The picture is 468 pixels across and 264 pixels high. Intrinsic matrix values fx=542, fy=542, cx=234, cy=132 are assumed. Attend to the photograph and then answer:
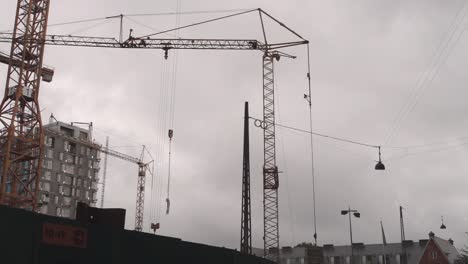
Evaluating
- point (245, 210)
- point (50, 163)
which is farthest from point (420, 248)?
point (50, 163)

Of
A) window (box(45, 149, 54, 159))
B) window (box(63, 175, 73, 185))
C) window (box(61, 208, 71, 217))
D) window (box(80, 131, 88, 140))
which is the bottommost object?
window (box(61, 208, 71, 217))

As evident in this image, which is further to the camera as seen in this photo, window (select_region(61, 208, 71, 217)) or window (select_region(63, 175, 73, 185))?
window (select_region(63, 175, 73, 185))

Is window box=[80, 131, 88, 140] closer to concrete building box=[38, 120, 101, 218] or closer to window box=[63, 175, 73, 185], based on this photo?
concrete building box=[38, 120, 101, 218]

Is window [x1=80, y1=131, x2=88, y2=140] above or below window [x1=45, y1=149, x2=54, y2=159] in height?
above

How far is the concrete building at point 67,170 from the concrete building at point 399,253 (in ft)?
206

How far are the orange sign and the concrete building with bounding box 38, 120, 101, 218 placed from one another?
119m

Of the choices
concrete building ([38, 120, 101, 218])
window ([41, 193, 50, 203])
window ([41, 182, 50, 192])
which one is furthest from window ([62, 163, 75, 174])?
window ([41, 193, 50, 203])

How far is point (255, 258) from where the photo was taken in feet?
95.9

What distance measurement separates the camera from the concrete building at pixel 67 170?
434 ft

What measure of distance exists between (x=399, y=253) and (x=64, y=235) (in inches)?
4389

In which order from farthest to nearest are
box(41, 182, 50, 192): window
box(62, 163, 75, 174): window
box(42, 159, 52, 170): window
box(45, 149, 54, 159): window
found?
box(62, 163, 75, 174): window → box(45, 149, 54, 159): window → box(42, 159, 52, 170): window → box(41, 182, 50, 192): window

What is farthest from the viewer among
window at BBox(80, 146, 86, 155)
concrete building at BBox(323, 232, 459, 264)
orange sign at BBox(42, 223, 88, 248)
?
window at BBox(80, 146, 86, 155)

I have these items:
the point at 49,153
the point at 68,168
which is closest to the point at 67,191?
the point at 68,168

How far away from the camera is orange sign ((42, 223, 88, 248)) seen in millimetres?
14664
